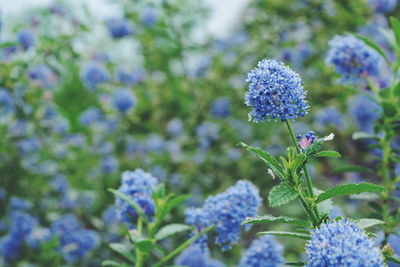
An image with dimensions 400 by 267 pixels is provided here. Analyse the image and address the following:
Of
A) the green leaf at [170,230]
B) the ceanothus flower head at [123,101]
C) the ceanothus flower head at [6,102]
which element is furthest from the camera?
the ceanothus flower head at [123,101]

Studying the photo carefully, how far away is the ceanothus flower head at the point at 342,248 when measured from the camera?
41.3 inches

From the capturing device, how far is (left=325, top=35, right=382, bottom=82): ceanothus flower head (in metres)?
2.36

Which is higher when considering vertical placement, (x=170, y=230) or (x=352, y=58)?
(x=352, y=58)

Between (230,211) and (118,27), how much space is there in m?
2.96

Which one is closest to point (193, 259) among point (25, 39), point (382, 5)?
point (25, 39)

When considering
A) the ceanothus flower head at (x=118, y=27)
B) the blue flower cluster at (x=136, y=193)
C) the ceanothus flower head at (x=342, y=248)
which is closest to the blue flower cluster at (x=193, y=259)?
the blue flower cluster at (x=136, y=193)

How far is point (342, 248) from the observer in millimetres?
1073

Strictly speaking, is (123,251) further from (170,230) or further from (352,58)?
(352,58)

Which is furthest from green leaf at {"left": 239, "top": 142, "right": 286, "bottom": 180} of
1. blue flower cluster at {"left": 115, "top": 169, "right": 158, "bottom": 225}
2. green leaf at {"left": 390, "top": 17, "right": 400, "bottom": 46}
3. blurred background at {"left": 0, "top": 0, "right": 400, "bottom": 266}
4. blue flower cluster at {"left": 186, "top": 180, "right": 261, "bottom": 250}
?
blurred background at {"left": 0, "top": 0, "right": 400, "bottom": 266}

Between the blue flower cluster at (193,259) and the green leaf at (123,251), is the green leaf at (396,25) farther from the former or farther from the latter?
the green leaf at (123,251)

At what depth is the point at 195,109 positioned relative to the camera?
439 centimetres

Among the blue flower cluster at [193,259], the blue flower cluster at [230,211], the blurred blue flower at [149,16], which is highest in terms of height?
the blurred blue flower at [149,16]

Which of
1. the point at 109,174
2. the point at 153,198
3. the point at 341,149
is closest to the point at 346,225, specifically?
the point at 153,198

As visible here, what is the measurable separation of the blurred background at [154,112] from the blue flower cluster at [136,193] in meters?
1.34
